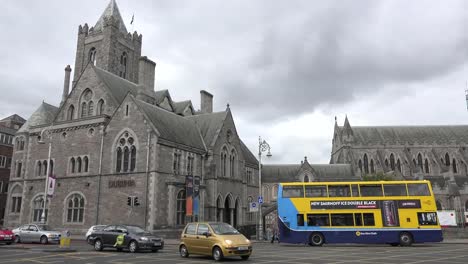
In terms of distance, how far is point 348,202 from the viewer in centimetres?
2612

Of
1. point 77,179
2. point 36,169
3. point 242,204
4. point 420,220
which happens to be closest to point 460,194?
point 242,204

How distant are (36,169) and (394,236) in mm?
35671

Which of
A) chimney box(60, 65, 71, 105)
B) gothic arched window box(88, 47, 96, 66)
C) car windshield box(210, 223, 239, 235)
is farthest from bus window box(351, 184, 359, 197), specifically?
gothic arched window box(88, 47, 96, 66)

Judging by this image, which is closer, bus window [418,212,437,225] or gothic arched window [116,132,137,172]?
bus window [418,212,437,225]

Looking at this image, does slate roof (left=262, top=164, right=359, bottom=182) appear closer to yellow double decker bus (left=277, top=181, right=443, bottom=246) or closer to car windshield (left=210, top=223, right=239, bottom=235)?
yellow double decker bus (left=277, top=181, right=443, bottom=246)

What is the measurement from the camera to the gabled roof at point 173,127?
36250 millimetres

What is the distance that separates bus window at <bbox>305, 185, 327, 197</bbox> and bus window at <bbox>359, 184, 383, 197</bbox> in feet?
8.04

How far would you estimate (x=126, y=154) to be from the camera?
36.1 m

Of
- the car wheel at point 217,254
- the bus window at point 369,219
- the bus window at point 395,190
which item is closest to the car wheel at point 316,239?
the bus window at point 369,219

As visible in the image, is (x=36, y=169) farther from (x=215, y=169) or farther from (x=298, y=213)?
(x=298, y=213)

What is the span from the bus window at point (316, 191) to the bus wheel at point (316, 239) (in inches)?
105

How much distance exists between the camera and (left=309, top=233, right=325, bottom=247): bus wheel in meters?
26.3

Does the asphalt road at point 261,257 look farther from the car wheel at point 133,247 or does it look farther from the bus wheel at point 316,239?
the bus wheel at point 316,239

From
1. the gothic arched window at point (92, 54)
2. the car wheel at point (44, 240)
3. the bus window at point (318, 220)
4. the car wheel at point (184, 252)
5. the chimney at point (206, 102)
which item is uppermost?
the gothic arched window at point (92, 54)
